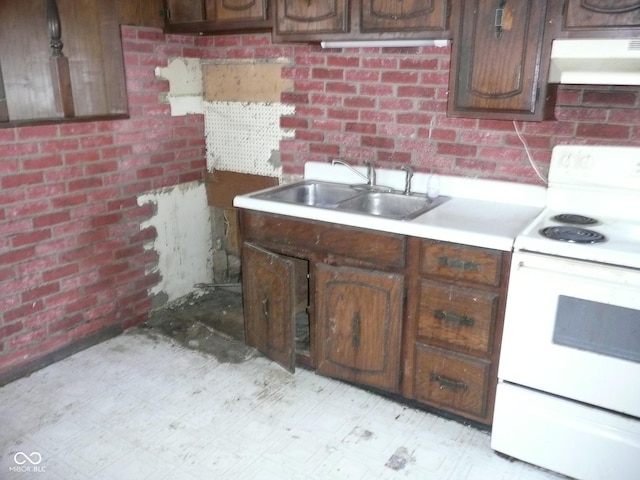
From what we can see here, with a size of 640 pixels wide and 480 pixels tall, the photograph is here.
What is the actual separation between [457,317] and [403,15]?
1.29m

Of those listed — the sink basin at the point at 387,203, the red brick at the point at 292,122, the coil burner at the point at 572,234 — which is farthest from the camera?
the red brick at the point at 292,122

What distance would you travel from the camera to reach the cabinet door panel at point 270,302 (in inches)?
98.8

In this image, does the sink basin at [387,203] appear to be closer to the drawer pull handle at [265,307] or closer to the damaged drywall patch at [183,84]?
the drawer pull handle at [265,307]

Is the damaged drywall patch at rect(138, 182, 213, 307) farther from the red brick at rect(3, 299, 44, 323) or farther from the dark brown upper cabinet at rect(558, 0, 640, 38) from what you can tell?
the dark brown upper cabinet at rect(558, 0, 640, 38)

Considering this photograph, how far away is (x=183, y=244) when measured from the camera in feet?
11.5

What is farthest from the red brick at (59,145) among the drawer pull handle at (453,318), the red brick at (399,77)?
the drawer pull handle at (453,318)

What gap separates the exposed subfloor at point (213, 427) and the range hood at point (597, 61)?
1480 mm

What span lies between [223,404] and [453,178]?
154 cm

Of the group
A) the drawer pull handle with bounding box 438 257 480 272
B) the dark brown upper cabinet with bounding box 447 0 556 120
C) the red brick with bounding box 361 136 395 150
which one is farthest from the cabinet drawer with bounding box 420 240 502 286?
the red brick with bounding box 361 136 395 150

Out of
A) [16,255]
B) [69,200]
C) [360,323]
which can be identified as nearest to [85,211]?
[69,200]

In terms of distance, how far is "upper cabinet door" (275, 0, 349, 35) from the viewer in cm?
241

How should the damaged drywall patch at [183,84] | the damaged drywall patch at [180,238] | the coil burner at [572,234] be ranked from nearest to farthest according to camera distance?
the coil burner at [572,234], the damaged drywall patch at [183,84], the damaged drywall patch at [180,238]

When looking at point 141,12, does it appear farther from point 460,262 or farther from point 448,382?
point 448,382

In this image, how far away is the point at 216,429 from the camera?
2.30 metres
